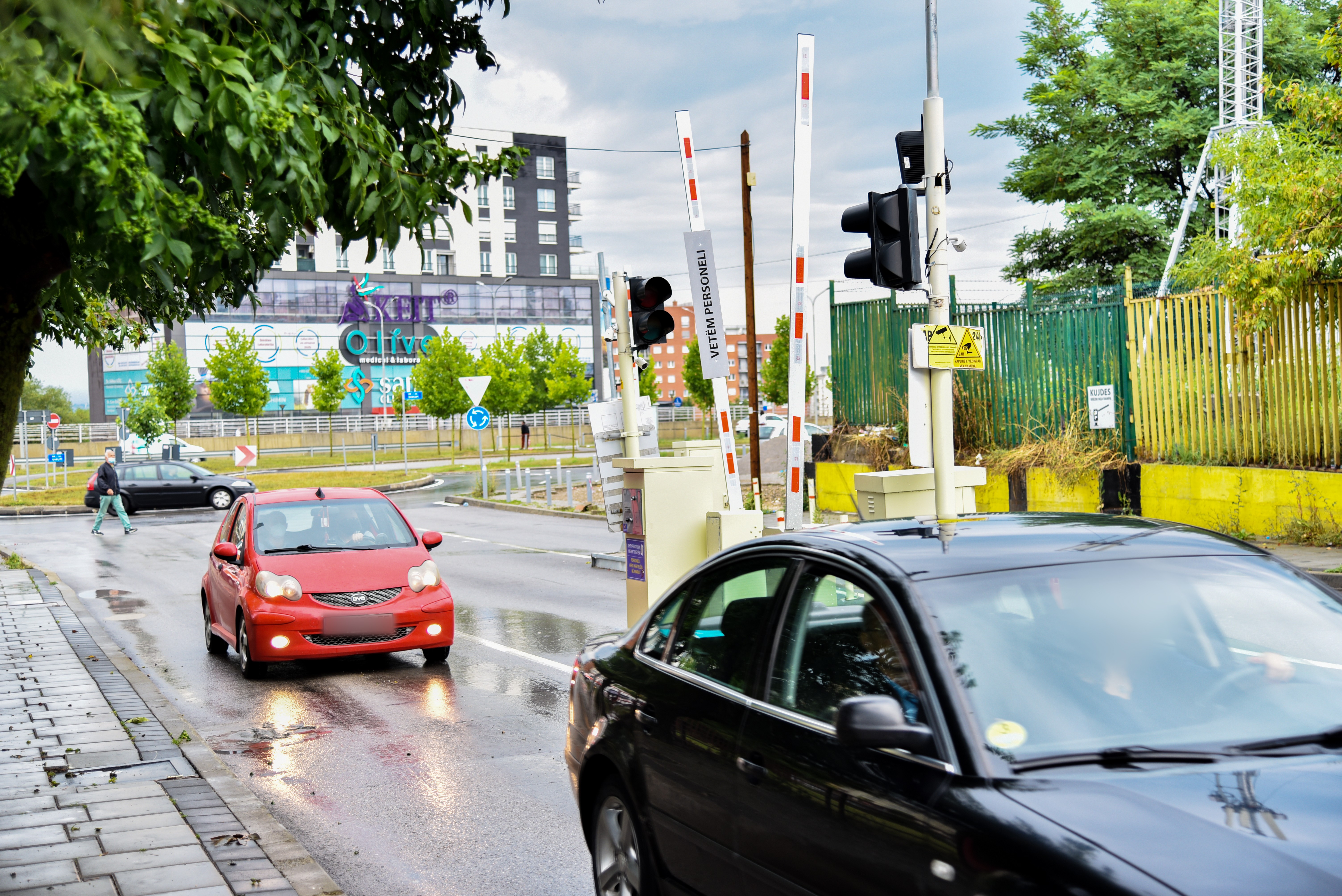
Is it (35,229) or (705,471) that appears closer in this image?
(35,229)

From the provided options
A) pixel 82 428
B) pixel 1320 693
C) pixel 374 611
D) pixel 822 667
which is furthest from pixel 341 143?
pixel 82 428

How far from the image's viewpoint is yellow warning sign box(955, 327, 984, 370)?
960 centimetres

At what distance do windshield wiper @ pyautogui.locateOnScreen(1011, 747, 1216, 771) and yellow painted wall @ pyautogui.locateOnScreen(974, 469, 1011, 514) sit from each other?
16.3 meters

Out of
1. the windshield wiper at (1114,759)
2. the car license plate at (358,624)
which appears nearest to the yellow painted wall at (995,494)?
the car license plate at (358,624)

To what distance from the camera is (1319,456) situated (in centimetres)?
1543

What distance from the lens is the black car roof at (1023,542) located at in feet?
11.3

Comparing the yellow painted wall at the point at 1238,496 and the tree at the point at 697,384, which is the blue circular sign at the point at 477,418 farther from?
the tree at the point at 697,384

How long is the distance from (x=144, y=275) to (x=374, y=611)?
5.43 metres

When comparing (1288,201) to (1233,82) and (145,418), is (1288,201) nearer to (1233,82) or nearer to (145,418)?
(1233,82)

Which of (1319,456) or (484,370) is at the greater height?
(484,370)

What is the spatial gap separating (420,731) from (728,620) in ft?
15.3

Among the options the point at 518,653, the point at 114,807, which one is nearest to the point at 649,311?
the point at 518,653

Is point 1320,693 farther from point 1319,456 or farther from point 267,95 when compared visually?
point 1319,456

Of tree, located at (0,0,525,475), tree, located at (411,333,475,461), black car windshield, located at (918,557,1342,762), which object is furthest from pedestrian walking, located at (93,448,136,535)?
tree, located at (411,333,475,461)
